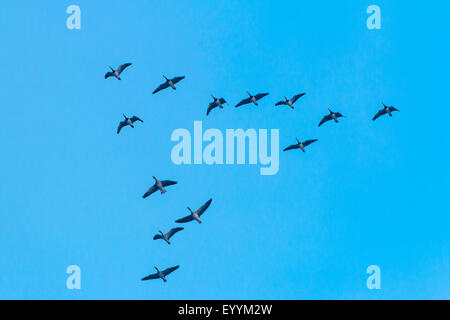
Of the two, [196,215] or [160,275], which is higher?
[196,215]

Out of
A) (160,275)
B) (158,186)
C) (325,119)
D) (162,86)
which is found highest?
(162,86)

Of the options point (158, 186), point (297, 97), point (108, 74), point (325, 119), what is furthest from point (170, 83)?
point (325, 119)

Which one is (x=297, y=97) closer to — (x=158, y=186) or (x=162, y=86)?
(x=162, y=86)

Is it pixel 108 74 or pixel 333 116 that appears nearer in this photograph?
pixel 108 74

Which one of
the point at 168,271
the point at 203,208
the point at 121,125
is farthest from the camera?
the point at 121,125

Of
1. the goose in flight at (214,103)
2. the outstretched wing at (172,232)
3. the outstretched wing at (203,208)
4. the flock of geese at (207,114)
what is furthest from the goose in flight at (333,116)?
the outstretched wing at (172,232)

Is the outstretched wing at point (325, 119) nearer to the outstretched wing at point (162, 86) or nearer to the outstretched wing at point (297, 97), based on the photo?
the outstretched wing at point (297, 97)

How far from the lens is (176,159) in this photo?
84.5m

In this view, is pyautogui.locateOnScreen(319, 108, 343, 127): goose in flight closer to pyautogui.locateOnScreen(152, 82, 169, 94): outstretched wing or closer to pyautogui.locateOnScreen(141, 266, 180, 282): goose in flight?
pyautogui.locateOnScreen(152, 82, 169, 94): outstretched wing

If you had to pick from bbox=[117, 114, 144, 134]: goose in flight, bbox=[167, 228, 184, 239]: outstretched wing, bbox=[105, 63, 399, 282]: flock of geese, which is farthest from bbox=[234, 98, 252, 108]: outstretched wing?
bbox=[167, 228, 184, 239]: outstretched wing
